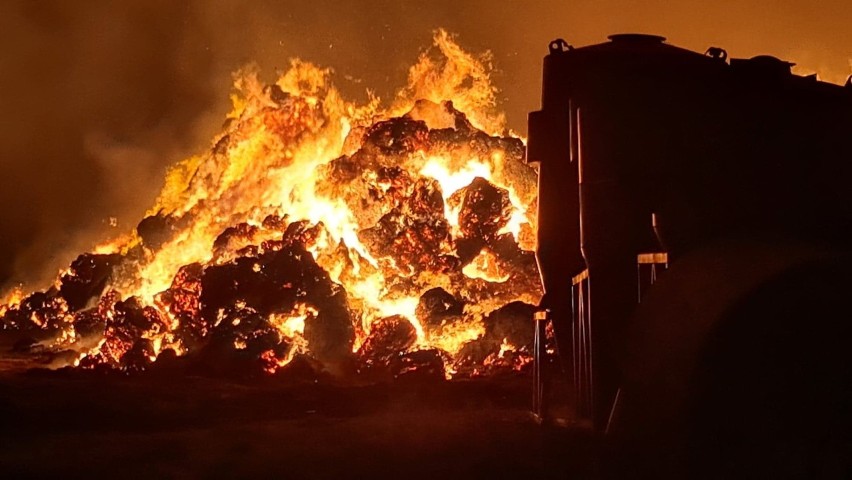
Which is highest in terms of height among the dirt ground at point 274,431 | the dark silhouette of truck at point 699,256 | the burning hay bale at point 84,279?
the burning hay bale at point 84,279

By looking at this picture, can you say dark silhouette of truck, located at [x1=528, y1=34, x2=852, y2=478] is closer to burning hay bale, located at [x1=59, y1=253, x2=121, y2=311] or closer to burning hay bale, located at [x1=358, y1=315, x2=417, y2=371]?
burning hay bale, located at [x1=358, y1=315, x2=417, y2=371]

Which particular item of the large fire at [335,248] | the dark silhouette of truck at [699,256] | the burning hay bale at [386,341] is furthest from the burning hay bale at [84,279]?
the dark silhouette of truck at [699,256]

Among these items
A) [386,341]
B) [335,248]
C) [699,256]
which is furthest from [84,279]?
[699,256]

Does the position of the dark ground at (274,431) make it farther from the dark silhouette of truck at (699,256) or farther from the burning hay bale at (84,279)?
the burning hay bale at (84,279)

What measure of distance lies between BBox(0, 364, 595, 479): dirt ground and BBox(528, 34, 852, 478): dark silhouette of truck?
995 millimetres

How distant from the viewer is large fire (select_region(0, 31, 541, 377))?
15.6 m

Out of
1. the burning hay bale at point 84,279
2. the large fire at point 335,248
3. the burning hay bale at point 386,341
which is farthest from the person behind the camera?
the burning hay bale at point 84,279

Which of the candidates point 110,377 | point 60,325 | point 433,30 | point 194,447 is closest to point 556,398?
point 194,447

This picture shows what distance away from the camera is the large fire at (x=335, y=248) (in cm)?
1558

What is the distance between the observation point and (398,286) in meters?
16.7

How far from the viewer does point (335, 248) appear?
17156 millimetres

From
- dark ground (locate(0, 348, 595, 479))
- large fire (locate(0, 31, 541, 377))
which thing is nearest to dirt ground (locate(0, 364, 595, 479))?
dark ground (locate(0, 348, 595, 479))

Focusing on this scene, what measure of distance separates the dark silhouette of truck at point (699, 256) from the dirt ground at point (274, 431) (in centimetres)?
100

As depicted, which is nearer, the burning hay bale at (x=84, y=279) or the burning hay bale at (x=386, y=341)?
the burning hay bale at (x=386, y=341)
